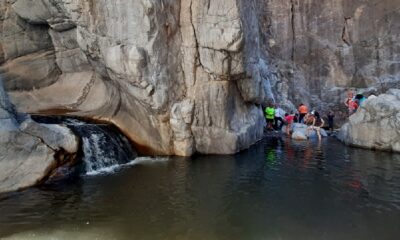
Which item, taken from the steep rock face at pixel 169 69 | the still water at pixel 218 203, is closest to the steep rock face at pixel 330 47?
the steep rock face at pixel 169 69

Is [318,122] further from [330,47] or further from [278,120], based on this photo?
[330,47]

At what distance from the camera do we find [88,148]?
12.5m

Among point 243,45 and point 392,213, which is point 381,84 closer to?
point 243,45

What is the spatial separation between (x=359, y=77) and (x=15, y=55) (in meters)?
22.0

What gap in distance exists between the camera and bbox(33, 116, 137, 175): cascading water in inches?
490

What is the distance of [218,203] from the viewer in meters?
8.80

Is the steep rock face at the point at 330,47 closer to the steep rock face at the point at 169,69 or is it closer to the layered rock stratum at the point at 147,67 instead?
the layered rock stratum at the point at 147,67

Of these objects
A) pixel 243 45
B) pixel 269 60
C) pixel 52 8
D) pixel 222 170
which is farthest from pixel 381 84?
pixel 52 8

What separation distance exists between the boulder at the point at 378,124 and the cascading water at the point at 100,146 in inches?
396

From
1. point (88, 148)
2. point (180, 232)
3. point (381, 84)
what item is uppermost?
point (381, 84)

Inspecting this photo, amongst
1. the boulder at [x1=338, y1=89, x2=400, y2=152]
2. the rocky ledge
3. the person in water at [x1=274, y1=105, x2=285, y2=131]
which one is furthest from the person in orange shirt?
the rocky ledge

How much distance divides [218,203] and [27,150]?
19.1ft

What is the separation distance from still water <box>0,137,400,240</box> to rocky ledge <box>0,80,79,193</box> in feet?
1.92

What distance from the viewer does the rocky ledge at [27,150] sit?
10117 mm
